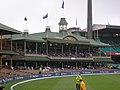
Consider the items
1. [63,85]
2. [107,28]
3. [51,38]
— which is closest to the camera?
[63,85]

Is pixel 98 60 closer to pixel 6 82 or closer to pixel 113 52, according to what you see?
pixel 113 52

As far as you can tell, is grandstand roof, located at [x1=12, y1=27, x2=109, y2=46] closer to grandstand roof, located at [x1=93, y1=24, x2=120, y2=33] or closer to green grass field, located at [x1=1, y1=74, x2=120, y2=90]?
grandstand roof, located at [x1=93, y1=24, x2=120, y2=33]

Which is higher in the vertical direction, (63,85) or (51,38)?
(51,38)

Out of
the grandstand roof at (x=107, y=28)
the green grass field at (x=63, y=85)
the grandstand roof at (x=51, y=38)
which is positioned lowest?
the green grass field at (x=63, y=85)

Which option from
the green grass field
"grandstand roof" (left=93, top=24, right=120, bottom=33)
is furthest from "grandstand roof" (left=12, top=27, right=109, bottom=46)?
the green grass field

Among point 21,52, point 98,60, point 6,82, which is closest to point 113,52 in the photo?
point 98,60

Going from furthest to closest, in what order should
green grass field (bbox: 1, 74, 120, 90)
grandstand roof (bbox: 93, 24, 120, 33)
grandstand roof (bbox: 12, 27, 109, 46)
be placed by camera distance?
grandstand roof (bbox: 93, 24, 120, 33), grandstand roof (bbox: 12, 27, 109, 46), green grass field (bbox: 1, 74, 120, 90)

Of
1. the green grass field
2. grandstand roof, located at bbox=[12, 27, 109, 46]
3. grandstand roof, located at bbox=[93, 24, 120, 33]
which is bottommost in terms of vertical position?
the green grass field

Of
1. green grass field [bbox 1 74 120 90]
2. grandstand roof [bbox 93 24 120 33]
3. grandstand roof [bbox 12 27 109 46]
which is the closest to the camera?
green grass field [bbox 1 74 120 90]

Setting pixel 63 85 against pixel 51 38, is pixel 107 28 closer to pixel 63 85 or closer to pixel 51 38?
pixel 51 38

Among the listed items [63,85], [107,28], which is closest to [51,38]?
[63,85]

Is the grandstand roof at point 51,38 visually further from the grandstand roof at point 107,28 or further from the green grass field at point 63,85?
the green grass field at point 63,85

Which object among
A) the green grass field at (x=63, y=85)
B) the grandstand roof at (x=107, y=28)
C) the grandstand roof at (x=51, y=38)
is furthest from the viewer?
the grandstand roof at (x=107, y=28)

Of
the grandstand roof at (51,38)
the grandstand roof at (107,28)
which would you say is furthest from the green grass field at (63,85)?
the grandstand roof at (107,28)
